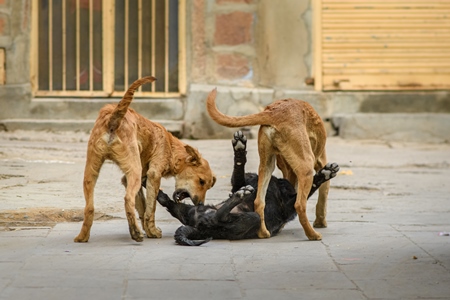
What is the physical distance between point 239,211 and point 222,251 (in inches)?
31.6

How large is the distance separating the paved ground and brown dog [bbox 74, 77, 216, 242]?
0.76 feet

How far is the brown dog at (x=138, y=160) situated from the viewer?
639cm

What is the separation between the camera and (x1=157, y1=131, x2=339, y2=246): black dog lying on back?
661 centimetres

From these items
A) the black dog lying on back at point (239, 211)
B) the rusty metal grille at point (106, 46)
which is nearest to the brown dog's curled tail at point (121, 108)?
the black dog lying on back at point (239, 211)

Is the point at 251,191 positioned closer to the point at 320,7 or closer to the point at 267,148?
the point at 267,148

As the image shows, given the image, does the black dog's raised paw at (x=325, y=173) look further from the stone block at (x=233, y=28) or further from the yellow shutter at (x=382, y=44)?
the yellow shutter at (x=382, y=44)

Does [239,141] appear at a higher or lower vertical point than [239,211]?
higher

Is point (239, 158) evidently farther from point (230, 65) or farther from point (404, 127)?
point (404, 127)

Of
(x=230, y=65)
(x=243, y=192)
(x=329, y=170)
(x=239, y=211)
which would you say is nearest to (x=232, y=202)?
(x=243, y=192)

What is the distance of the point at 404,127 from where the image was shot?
13805mm

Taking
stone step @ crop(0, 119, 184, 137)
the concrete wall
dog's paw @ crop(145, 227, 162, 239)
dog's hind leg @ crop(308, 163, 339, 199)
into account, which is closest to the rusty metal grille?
the concrete wall

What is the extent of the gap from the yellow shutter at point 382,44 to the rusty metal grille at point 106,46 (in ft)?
7.38

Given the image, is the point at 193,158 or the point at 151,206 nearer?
the point at 151,206

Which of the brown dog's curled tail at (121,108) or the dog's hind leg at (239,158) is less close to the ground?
the brown dog's curled tail at (121,108)
